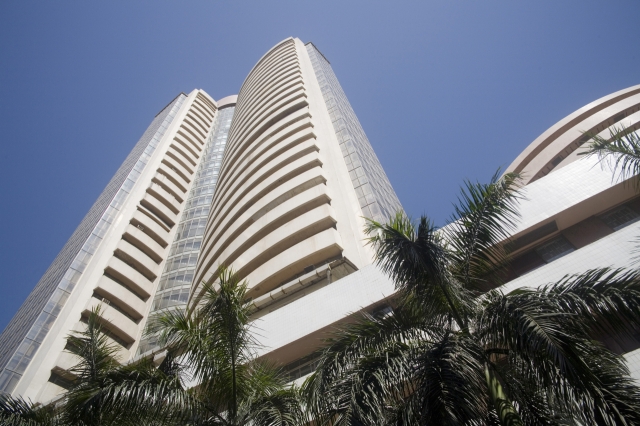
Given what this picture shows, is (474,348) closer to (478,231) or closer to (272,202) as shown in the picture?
(478,231)

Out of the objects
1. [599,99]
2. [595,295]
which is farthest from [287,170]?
[595,295]

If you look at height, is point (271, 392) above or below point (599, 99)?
below

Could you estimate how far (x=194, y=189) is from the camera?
4641 cm

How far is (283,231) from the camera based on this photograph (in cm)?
2455

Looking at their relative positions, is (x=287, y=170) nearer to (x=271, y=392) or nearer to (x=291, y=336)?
(x=291, y=336)

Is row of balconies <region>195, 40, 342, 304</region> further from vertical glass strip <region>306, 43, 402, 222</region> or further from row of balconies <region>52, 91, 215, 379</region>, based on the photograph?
row of balconies <region>52, 91, 215, 379</region>

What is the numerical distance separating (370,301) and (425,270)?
7158 mm

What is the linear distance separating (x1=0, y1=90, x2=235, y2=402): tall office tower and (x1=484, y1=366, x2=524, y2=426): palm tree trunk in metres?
15.1

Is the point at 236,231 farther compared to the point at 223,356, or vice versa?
the point at 236,231

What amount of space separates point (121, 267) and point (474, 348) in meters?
30.9

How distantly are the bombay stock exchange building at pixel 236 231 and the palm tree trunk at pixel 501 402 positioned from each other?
7844mm

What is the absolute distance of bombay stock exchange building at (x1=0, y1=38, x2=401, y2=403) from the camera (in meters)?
22.8

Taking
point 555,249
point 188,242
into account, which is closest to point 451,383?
point 555,249

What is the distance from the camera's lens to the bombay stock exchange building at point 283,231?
13.5m
